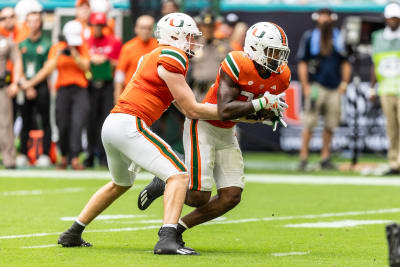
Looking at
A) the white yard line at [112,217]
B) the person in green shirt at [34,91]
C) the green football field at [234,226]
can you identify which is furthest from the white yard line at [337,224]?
the person in green shirt at [34,91]

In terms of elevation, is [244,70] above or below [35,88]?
above

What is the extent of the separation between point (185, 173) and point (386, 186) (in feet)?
20.7

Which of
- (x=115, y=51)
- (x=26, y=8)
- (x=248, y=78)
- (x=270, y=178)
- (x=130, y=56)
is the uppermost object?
(x=248, y=78)

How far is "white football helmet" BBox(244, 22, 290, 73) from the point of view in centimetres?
698

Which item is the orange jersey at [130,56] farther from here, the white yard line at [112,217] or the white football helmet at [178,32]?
the white football helmet at [178,32]

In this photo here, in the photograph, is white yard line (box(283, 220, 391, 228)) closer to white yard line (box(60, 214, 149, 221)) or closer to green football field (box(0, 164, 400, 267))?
green football field (box(0, 164, 400, 267))

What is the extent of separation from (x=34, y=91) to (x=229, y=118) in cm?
868

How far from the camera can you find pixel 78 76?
47.7ft

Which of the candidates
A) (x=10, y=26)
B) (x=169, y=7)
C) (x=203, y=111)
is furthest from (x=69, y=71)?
(x=203, y=111)

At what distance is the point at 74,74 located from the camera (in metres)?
14.5

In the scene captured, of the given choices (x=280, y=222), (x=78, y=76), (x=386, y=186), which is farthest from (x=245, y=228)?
(x=78, y=76)

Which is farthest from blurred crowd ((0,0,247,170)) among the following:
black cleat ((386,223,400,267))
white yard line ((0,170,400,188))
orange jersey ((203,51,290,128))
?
black cleat ((386,223,400,267))

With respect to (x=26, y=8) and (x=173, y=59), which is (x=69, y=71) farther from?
(x=173, y=59)

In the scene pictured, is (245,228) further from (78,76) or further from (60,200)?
(78,76)
